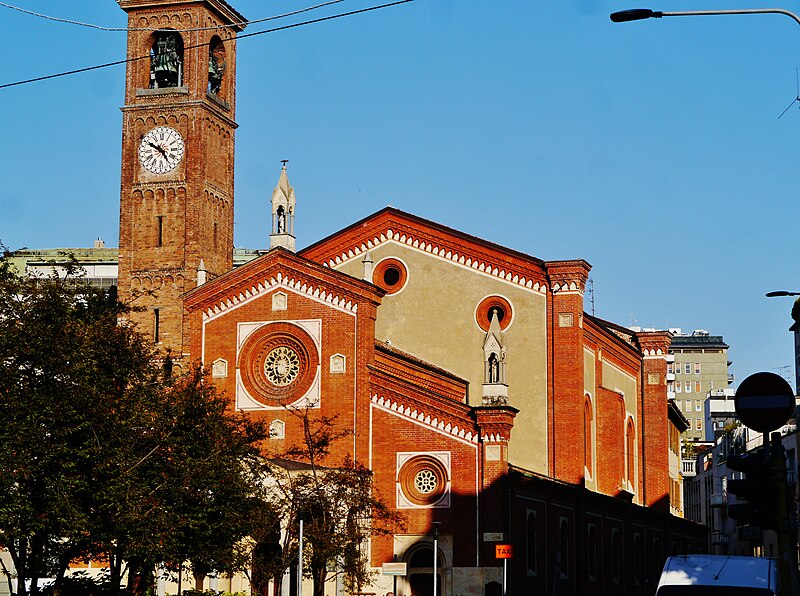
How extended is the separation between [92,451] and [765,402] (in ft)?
56.0

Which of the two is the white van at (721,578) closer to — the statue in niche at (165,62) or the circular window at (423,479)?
the circular window at (423,479)

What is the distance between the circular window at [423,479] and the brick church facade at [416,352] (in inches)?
2.6

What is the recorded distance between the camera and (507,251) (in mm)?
50781

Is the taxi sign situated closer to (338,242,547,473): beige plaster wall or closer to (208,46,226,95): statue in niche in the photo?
(338,242,547,473): beige plaster wall

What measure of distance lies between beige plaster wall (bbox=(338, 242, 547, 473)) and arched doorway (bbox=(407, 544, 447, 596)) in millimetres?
6710

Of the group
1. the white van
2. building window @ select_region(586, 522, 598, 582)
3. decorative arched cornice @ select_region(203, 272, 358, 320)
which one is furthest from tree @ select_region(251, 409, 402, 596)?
the white van

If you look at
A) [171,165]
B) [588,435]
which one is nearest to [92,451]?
[588,435]

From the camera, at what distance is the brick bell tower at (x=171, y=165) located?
57.3 metres

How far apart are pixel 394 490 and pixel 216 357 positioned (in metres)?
8.63

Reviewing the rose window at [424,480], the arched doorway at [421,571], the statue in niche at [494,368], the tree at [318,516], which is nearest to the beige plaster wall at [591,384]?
the statue in niche at [494,368]

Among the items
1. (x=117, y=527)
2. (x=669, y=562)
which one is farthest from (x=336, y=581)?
(x=669, y=562)

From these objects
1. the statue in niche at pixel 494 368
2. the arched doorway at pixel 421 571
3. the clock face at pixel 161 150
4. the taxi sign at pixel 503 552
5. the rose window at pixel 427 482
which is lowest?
the arched doorway at pixel 421 571

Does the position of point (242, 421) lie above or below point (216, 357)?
below

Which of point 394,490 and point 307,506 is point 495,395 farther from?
point 307,506
